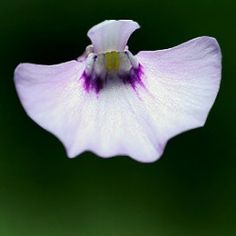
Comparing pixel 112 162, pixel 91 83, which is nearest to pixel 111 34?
pixel 91 83

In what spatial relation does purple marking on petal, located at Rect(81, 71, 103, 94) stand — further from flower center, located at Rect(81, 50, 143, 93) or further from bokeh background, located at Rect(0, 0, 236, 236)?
bokeh background, located at Rect(0, 0, 236, 236)

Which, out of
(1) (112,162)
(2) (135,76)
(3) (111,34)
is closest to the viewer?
(3) (111,34)

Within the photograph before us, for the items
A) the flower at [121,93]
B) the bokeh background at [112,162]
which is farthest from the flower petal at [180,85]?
the bokeh background at [112,162]

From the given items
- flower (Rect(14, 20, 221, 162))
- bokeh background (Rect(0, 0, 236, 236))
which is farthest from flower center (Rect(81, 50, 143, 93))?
bokeh background (Rect(0, 0, 236, 236))

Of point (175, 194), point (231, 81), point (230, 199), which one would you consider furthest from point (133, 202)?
point (231, 81)

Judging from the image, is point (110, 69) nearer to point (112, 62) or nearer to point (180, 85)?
point (112, 62)

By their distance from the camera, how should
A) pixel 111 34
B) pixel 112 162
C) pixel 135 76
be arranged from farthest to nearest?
pixel 112 162, pixel 135 76, pixel 111 34

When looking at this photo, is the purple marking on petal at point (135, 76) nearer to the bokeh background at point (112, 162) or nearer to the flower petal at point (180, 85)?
the flower petal at point (180, 85)
